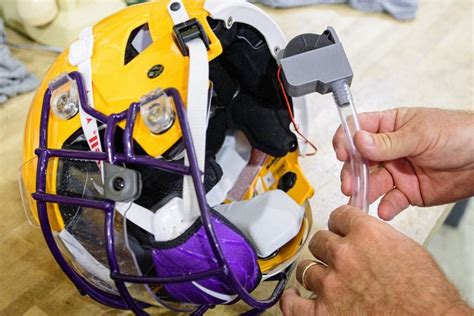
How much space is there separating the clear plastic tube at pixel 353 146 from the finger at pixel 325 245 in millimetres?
80

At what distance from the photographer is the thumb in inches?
23.0

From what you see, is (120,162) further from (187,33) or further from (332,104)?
(332,104)

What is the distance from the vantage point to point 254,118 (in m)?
0.75

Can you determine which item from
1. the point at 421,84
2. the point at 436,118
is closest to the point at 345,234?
the point at 436,118

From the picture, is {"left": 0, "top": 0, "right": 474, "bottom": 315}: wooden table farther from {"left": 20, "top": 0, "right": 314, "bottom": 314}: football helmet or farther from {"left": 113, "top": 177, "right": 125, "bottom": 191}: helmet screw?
{"left": 113, "top": 177, "right": 125, "bottom": 191}: helmet screw

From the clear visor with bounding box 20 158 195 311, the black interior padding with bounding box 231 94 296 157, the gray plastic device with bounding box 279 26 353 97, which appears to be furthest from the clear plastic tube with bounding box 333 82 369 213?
the clear visor with bounding box 20 158 195 311

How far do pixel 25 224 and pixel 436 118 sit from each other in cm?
58

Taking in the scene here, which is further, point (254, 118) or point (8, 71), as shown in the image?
point (8, 71)

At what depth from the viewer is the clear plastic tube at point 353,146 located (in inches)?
23.3

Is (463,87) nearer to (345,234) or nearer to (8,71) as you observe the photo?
(345,234)

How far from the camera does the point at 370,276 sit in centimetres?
51

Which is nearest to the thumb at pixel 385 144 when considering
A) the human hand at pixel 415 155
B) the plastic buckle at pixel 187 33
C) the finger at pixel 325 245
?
the human hand at pixel 415 155

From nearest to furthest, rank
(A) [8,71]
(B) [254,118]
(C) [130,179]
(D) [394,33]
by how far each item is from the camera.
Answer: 1. (C) [130,179]
2. (B) [254,118]
3. (A) [8,71]
4. (D) [394,33]

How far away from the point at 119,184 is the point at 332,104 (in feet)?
1.96
